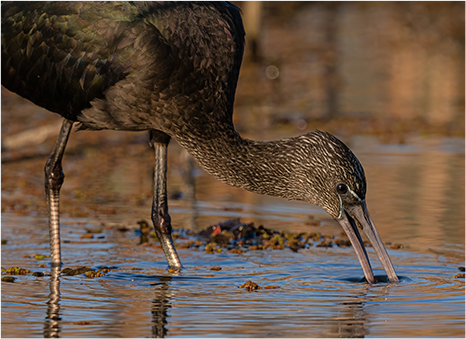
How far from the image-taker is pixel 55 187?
8.27 m

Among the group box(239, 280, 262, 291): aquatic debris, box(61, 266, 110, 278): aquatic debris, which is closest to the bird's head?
box(239, 280, 262, 291): aquatic debris

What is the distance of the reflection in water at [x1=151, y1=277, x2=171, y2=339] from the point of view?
18.7ft

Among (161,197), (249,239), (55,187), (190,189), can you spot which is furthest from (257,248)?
(190,189)

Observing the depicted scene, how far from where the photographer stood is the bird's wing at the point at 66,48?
23.9 ft

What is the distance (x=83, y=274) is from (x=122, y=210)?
2.64 metres

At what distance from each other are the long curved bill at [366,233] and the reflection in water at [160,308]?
149 centimetres

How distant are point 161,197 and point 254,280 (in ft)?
4.85

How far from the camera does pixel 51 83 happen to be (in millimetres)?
7734

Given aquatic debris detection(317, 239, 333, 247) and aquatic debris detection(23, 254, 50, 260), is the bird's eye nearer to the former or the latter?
aquatic debris detection(317, 239, 333, 247)

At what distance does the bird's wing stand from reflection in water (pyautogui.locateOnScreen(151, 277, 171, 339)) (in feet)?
5.38

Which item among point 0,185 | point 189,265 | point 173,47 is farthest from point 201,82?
point 0,185

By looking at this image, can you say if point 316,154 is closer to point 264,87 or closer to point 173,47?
point 173,47

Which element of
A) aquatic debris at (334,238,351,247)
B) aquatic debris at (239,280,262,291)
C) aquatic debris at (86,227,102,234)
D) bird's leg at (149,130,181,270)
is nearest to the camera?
aquatic debris at (239,280,262,291)

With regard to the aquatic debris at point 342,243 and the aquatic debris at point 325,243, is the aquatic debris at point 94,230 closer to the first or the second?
the aquatic debris at point 325,243
